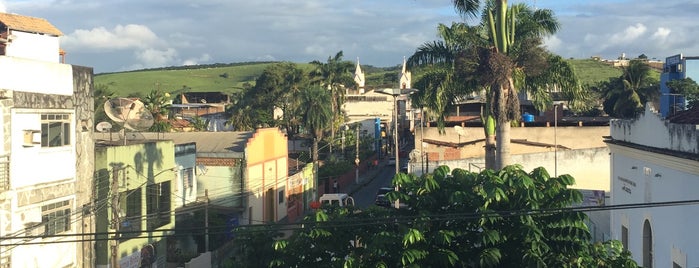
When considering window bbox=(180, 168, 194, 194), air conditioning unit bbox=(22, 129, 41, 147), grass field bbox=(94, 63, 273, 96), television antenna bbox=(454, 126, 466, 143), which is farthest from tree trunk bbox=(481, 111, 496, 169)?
grass field bbox=(94, 63, 273, 96)

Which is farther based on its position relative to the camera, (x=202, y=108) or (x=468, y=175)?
(x=202, y=108)

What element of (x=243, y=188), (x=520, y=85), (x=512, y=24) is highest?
(x=512, y=24)

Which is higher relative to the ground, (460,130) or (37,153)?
(460,130)

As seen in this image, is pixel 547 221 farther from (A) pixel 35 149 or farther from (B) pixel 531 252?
(A) pixel 35 149

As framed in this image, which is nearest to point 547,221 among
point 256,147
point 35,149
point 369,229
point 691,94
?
point 369,229

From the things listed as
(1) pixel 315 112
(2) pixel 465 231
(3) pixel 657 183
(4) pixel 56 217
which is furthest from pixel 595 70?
(2) pixel 465 231

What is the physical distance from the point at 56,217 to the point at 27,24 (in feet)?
17.5

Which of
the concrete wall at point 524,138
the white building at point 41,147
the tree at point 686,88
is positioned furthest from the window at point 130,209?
the tree at point 686,88

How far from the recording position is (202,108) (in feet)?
317

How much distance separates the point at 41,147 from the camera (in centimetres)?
1808

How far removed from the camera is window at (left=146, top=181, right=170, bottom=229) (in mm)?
24094

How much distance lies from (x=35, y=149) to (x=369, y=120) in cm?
6825

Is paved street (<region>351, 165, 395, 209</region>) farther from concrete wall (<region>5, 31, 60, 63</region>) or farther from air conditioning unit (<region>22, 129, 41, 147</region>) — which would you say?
air conditioning unit (<region>22, 129, 41, 147</region>)

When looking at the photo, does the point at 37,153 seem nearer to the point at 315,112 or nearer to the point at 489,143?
the point at 489,143
